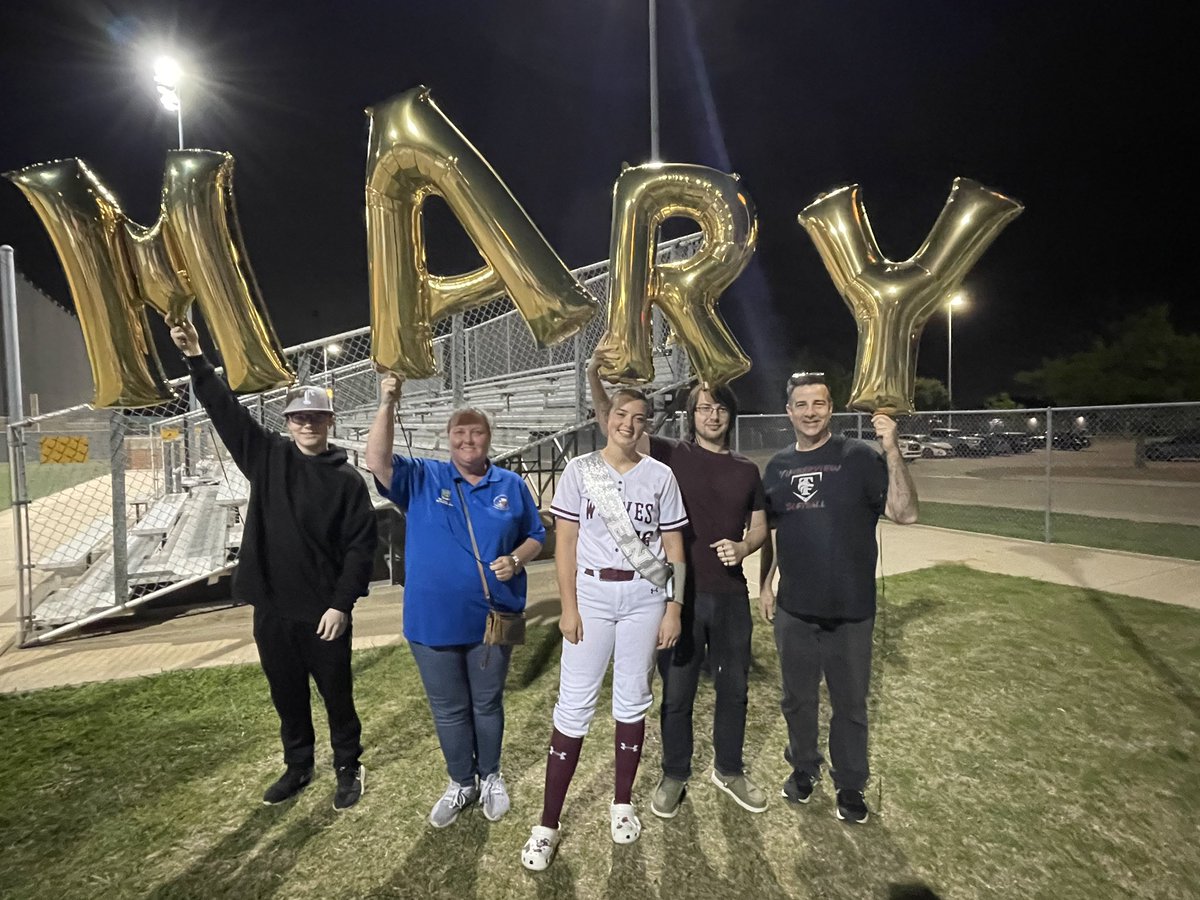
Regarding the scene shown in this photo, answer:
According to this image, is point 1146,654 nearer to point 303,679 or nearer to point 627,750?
point 627,750

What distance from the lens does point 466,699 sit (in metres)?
2.58

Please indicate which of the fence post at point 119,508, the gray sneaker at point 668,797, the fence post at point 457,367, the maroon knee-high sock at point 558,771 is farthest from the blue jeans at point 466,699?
the fence post at point 119,508

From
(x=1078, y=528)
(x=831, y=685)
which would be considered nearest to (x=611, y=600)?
(x=831, y=685)

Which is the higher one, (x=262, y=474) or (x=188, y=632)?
(x=262, y=474)

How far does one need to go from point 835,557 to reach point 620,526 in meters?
0.92

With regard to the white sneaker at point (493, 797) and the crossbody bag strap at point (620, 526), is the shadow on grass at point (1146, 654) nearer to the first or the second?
the crossbody bag strap at point (620, 526)

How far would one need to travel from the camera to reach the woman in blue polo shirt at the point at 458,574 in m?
2.48

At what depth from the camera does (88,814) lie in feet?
8.85

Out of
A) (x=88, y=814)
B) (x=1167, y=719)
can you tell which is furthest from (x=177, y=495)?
(x=1167, y=719)

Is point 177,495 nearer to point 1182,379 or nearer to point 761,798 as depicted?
point 761,798

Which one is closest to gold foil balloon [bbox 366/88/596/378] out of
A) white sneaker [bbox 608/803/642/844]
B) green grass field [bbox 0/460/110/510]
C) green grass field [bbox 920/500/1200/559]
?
white sneaker [bbox 608/803/642/844]

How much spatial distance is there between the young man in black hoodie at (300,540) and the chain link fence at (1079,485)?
3808 millimetres

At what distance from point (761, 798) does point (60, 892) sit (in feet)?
8.62

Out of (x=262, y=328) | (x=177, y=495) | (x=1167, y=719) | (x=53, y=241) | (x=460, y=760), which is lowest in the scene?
(x=1167, y=719)
